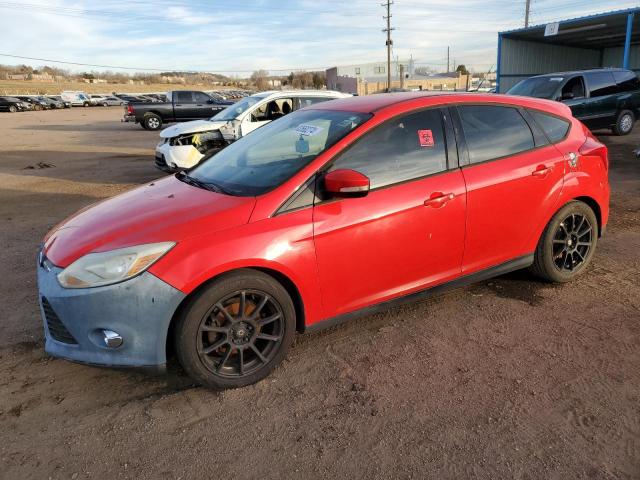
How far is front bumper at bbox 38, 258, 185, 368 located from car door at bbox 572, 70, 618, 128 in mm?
12626

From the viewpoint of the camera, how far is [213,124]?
9484mm

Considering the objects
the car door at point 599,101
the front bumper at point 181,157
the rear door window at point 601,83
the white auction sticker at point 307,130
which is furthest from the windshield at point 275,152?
the rear door window at point 601,83

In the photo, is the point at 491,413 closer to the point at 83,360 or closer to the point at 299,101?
the point at 83,360

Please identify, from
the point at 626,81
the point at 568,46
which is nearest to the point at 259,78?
the point at 568,46

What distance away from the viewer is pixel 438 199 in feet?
10.5

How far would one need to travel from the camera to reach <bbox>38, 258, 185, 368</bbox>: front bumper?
2.50 m

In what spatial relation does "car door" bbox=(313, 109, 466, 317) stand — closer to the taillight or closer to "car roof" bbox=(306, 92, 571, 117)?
"car roof" bbox=(306, 92, 571, 117)

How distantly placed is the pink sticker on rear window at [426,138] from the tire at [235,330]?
56.3 inches

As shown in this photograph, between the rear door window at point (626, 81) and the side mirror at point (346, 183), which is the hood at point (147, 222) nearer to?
the side mirror at point (346, 183)

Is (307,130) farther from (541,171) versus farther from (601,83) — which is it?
(601,83)

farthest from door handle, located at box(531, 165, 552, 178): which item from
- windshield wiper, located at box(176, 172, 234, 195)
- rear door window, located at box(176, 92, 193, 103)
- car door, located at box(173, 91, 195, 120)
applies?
rear door window, located at box(176, 92, 193, 103)

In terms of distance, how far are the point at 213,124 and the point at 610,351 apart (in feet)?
26.8

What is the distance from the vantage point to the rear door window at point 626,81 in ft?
42.2

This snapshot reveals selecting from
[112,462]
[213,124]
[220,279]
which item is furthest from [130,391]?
[213,124]
